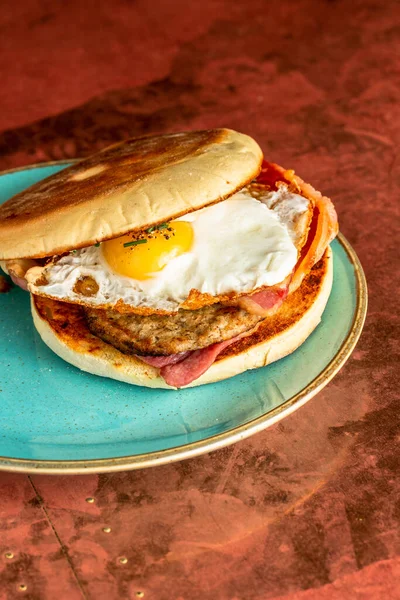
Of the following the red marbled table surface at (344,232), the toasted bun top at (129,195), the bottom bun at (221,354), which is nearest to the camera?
the red marbled table surface at (344,232)

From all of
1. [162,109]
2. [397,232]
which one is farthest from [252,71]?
[397,232]

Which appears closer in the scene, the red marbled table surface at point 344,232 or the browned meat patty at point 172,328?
the red marbled table surface at point 344,232

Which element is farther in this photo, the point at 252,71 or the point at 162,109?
the point at 252,71

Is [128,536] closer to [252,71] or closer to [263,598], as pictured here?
[263,598]

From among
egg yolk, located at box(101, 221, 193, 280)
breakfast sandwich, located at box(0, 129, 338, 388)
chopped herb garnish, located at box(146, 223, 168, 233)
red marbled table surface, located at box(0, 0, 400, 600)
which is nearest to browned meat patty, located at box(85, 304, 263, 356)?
breakfast sandwich, located at box(0, 129, 338, 388)

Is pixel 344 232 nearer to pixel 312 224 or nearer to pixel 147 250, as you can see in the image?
pixel 312 224

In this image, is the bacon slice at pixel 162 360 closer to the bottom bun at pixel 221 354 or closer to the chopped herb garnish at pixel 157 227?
the bottom bun at pixel 221 354

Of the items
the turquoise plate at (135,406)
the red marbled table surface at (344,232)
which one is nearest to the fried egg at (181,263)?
the turquoise plate at (135,406)
